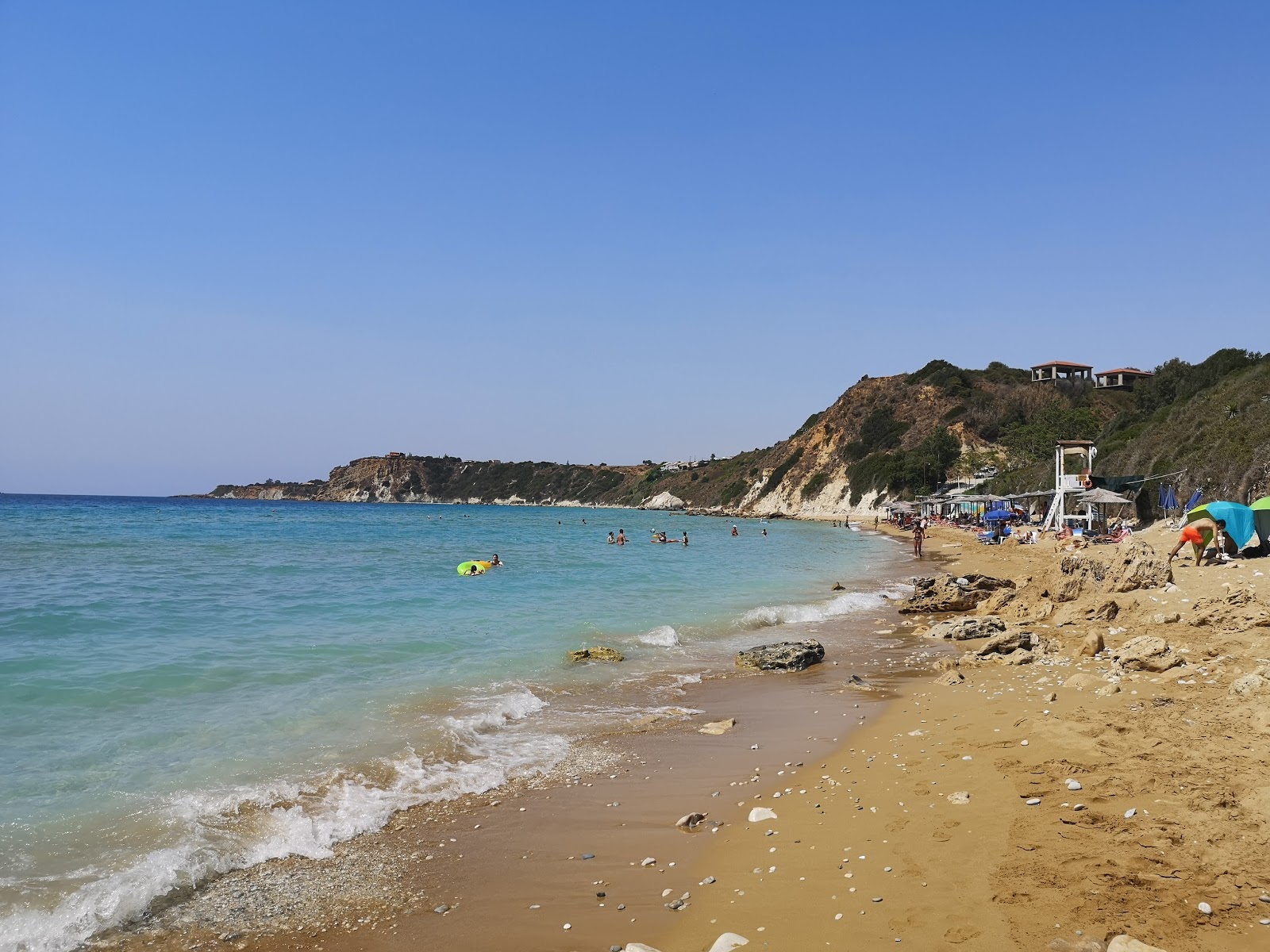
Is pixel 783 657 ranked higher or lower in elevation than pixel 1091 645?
lower

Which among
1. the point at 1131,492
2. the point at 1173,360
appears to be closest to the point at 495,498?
Answer: the point at 1173,360

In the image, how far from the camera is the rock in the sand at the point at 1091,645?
9859 millimetres

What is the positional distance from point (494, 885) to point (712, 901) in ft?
5.08

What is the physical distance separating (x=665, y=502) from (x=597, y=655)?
12515 centimetres

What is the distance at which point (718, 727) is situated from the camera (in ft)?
28.9

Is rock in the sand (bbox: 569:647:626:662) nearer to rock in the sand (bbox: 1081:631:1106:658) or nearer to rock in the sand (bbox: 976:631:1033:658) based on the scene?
rock in the sand (bbox: 976:631:1033:658)

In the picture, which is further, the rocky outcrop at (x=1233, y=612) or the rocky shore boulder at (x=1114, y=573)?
the rocky shore boulder at (x=1114, y=573)

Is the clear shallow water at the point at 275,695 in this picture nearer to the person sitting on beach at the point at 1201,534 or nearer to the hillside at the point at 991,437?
the person sitting on beach at the point at 1201,534

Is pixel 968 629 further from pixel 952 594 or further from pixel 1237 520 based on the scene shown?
pixel 1237 520

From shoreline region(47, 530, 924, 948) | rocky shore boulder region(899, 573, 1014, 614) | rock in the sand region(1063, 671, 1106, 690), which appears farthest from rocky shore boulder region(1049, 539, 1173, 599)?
shoreline region(47, 530, 924, 948)

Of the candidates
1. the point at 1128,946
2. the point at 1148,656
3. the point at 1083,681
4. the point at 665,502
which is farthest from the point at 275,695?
the point at 665,502

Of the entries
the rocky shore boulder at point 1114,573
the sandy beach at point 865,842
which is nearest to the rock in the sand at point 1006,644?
the sandy beach at point 865,842

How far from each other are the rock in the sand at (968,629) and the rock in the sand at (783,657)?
2.65m

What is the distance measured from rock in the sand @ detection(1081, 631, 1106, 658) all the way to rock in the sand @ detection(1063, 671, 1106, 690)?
4.17 feet
